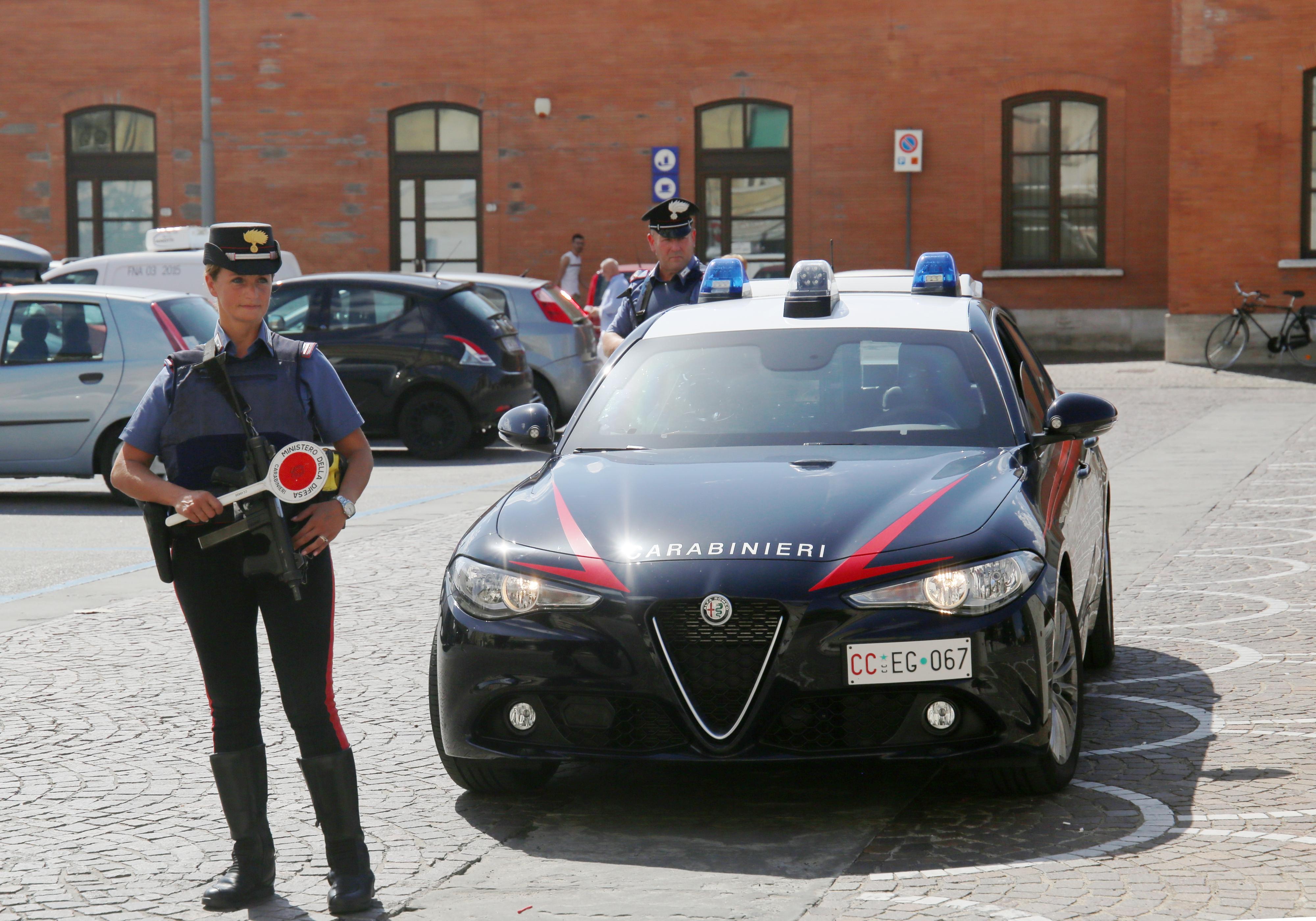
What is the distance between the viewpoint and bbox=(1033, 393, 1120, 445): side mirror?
18.2ft

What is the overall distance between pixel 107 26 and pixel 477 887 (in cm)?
2860

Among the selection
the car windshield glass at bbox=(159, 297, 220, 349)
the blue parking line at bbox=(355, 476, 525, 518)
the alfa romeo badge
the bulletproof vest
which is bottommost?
the blue parking line at bbox=(355, 476, 525, 518)

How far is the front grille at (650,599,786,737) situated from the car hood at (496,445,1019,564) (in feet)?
0.52

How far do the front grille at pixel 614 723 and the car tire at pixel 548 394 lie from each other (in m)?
12.4

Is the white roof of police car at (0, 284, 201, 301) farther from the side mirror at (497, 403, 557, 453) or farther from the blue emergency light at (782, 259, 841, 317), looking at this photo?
the blue emergency light at (782, 259, 841, 317)

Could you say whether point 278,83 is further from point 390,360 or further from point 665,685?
point 665,685

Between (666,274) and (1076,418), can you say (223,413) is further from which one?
(666,274)

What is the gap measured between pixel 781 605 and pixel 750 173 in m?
25.4

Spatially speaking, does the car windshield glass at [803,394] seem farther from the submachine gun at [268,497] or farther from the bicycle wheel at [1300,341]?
the bicycle wheel at [1300,341]

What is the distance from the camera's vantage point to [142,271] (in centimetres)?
1964

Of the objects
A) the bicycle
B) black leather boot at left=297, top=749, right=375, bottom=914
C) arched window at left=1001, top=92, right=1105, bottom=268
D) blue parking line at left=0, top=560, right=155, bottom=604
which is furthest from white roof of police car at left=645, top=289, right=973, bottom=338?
arched window at left=1001, top=92, right=1105, bottom=268

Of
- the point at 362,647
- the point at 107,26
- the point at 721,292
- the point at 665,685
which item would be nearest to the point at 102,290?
the point at 362,647


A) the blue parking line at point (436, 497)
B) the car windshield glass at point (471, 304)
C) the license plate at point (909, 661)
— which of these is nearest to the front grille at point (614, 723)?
the license plate at point (909, 661)

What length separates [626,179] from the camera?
29219mm
